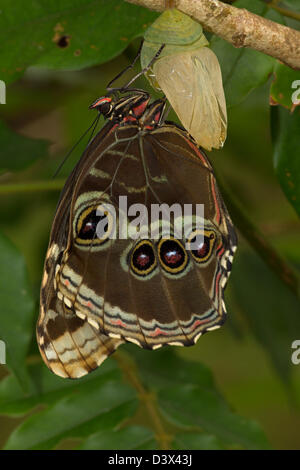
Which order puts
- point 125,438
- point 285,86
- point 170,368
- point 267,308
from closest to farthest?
point 285,86
point 125,438
point 170,368
point 267,308

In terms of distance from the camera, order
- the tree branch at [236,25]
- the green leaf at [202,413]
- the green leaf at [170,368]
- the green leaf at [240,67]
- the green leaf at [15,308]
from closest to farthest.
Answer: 1. the tree branch at [236,25]
2. the green leaf at [240,67]
3. the green leaf at [15,308]
4. the green leaf at [202,413]
5. the green leaf at [170,368]

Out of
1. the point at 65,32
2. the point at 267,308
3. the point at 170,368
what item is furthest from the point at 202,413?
the point at 65,32

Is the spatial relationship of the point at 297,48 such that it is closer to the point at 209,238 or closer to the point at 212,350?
the point at 209,238

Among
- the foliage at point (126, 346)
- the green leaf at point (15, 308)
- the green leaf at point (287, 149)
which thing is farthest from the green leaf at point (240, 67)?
the green leaf at point (15, 308)

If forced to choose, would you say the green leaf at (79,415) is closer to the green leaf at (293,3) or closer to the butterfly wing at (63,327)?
the butterfly wing at (63,327)

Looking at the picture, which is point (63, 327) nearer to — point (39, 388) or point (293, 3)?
point (39, 388)

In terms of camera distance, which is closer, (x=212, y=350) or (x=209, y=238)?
(x=209, y=238)
